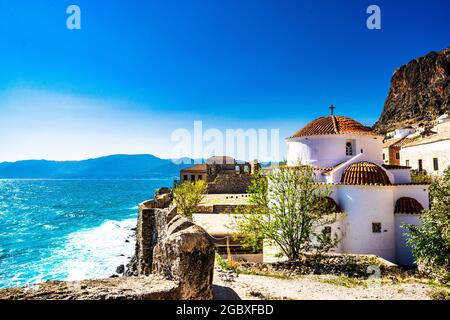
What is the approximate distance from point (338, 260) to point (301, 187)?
3.95 m

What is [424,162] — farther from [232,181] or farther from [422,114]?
[422,114]

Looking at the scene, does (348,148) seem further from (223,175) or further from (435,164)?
(223,175)

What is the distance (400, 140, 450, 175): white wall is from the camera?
97.3ft

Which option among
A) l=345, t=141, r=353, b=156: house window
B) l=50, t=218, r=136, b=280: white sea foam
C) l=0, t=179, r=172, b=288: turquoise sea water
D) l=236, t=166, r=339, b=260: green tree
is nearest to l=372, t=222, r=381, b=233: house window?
l=236, t=166, r=339, b=260: green tree

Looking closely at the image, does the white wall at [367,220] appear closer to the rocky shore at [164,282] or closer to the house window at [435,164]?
the rocky shore at [164,282]

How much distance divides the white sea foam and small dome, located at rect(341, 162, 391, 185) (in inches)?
740

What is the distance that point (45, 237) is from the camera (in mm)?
40406

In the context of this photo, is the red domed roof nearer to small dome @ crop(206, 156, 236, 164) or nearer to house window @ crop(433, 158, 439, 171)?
house window @ crop(433, 158, 439, 171)

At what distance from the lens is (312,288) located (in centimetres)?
1095

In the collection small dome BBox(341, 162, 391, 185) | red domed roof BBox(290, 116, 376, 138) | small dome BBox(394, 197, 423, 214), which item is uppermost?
red domed roof BBox(290, 116, 376, 138)

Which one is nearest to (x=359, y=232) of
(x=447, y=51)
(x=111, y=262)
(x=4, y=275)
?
(x=111, y=262)

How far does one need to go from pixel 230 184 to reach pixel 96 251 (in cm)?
2712

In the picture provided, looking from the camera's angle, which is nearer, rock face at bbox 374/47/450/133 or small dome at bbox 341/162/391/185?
small dome at bbox 341/162/391/185

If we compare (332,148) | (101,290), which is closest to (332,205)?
(332,148)
